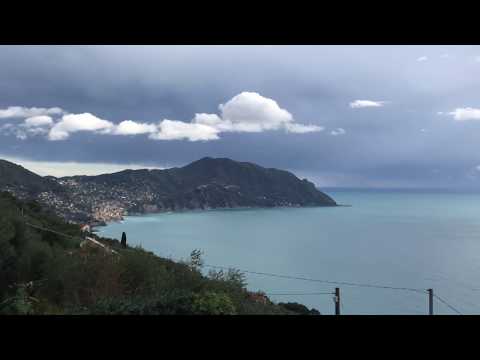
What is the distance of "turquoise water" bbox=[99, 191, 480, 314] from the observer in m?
38.4

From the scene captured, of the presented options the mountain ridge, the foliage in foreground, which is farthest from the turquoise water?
the foliage in foreground

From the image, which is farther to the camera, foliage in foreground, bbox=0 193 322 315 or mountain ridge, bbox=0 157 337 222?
mountain ridge, bbox=0 157 337 222

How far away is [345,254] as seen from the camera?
57.8 metres

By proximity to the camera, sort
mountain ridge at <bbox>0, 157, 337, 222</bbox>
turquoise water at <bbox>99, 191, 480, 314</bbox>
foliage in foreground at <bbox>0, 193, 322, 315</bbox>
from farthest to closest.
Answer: mountain ridge at <bbox>0, 157, 337, 222</bbox> < turquoise water at <bbox>99, 191, 480, 314</bbox> < foliage in foreground at <bbox>0, 193, 322, 315</bbox>

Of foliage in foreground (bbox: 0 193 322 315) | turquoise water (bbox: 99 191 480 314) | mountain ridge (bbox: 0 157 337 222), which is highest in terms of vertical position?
mountain ridge (bbox: 0 157 337 222)

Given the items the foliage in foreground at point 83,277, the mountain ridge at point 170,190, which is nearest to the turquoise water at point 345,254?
the mountain ridge at point 170,190

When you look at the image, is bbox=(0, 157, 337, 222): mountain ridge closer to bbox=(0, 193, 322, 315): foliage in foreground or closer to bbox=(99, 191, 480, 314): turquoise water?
bbox=(99, 191, 480, 314): turquoise water

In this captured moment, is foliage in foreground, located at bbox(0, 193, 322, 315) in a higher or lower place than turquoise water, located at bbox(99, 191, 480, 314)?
higher

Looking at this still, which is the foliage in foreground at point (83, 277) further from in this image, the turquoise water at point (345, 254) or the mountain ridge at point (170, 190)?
the mountain ridge at point (170, 190)

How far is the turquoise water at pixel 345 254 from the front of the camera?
38.4 metres
